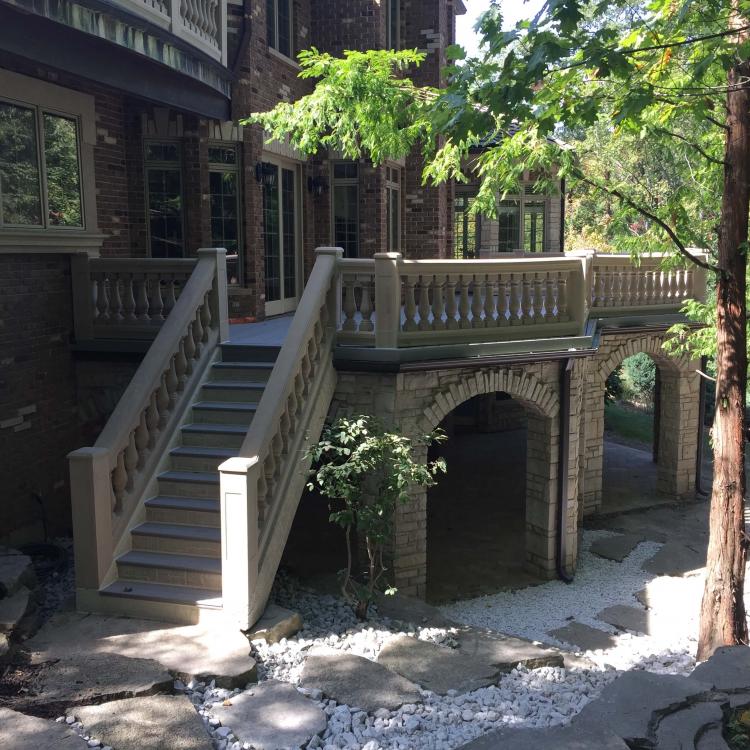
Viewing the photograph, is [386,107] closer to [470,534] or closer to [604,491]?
[470,534]

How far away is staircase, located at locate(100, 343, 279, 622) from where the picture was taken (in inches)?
265

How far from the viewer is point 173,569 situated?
22.5 ft

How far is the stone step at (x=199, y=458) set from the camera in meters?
7.72

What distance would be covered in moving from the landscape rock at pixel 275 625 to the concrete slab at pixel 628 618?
4.18 metres

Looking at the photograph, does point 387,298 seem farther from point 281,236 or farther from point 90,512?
point 281,236

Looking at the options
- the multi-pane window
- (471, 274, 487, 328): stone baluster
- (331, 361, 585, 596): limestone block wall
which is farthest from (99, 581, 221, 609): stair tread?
(471, 274, 487, 328): stone baluster

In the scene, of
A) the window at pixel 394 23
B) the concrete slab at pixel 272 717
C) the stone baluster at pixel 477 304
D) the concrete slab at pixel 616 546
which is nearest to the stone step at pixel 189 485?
the concrete slab at pixel 272 717

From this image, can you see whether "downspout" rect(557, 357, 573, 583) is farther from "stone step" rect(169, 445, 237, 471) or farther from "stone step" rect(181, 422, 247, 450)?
"stone step" rect(169, 445, 237, 471)

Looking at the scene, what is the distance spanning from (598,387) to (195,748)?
28.9 feet

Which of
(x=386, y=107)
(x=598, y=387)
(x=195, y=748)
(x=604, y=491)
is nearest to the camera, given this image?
(x=195, y=748)

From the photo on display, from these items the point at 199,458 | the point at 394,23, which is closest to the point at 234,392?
the point at 199,458

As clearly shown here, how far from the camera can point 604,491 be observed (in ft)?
46.1

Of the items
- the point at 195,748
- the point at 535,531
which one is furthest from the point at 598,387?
the point at 195,748

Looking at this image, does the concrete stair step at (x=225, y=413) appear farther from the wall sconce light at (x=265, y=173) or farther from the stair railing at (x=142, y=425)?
the wall sconce light at (x=265, y=173)
